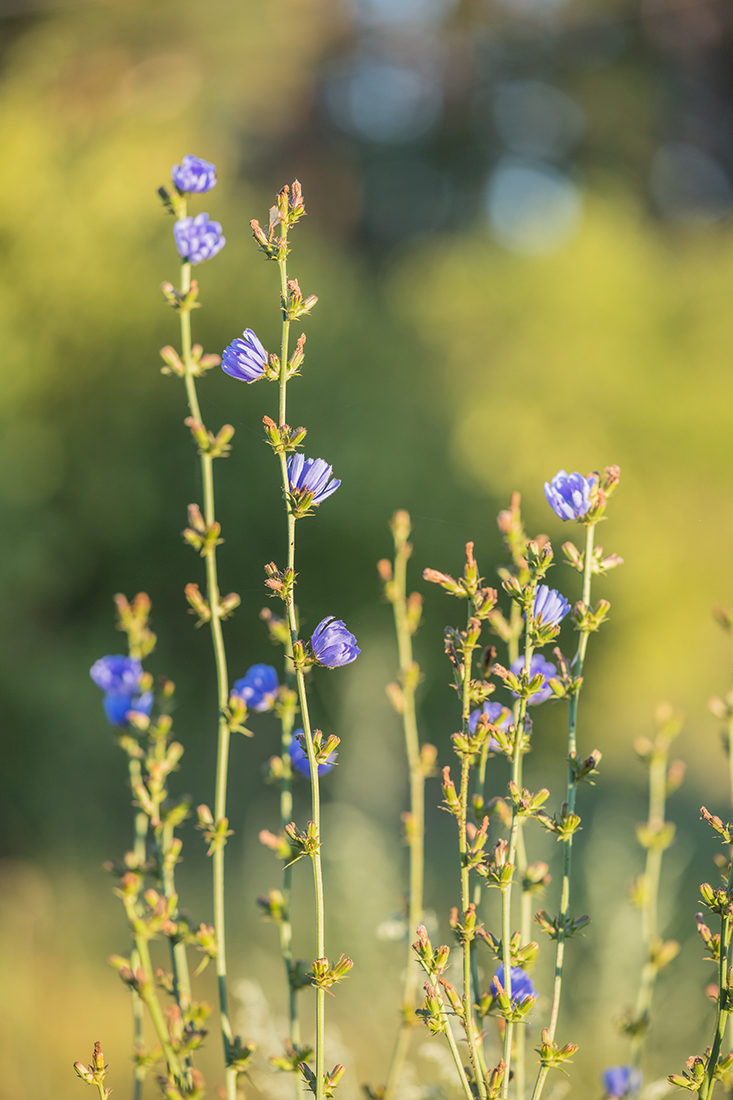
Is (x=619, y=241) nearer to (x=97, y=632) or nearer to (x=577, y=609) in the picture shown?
(x=97, y=632)

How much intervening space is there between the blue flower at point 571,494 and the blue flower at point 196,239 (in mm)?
454

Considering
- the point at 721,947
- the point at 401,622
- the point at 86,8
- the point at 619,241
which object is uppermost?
the point at 86,8

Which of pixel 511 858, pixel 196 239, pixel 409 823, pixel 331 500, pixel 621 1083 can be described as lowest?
pixel 621 1083

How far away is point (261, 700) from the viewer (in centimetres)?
104

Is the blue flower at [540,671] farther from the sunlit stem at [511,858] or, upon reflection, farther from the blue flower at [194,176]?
the blue flower at [194,176]

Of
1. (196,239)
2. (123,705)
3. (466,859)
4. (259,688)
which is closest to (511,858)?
(466,859)

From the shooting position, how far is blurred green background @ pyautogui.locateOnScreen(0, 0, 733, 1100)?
2.74 meters

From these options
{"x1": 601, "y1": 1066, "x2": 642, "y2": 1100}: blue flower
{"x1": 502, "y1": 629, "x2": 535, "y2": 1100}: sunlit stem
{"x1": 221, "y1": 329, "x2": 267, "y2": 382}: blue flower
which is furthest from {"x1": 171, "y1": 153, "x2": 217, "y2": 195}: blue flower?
{"x1": 601, "y1": 1066, "x2": 642, "y2": 1100}: blue flower

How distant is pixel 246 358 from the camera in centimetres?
81

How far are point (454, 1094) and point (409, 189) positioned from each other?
1264 centimetres

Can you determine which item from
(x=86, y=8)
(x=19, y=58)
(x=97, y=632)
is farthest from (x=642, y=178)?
(x=97, y=632)

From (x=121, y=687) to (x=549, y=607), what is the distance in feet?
1.85

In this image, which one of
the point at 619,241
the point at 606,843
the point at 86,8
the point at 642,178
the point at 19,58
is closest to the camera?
the point at 606,843

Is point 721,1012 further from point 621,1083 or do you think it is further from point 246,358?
point 246,358
